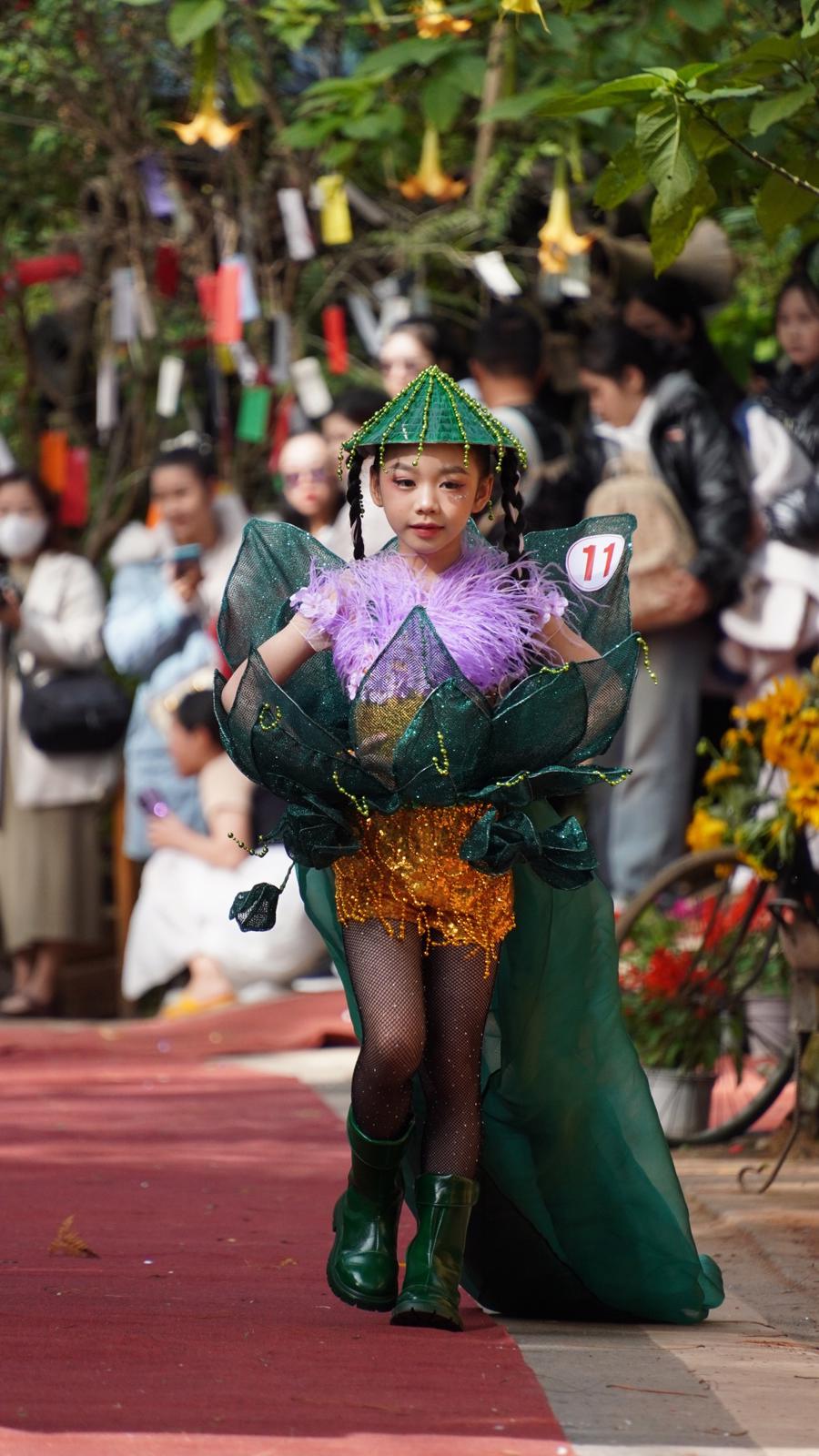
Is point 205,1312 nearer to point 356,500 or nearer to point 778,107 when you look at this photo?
point 356,500

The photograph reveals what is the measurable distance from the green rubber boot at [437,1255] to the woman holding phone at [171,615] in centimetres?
512

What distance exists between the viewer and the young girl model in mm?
3668

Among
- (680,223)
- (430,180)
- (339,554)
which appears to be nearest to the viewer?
(680,223)

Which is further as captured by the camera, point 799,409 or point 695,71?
point 799,409

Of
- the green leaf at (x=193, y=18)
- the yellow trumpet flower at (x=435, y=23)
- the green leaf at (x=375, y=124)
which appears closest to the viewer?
the green leaf at (x=193, y=18)

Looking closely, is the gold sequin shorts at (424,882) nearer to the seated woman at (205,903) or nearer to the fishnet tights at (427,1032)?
the fishnet tights at (427,1032)

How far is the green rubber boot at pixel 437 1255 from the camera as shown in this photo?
3633mm

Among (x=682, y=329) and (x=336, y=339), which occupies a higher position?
(x=682, y=329)

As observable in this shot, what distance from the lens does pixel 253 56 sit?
9.68 meters

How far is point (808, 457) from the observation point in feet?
→ 24.2

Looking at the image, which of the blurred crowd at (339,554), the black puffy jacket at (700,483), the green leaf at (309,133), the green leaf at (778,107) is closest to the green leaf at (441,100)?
the green leaf at (309,133)

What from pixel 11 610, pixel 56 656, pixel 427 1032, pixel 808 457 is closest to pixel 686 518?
pixel 808 457

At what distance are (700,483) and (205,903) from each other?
95.1 inches

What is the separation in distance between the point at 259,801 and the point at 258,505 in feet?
7.04
